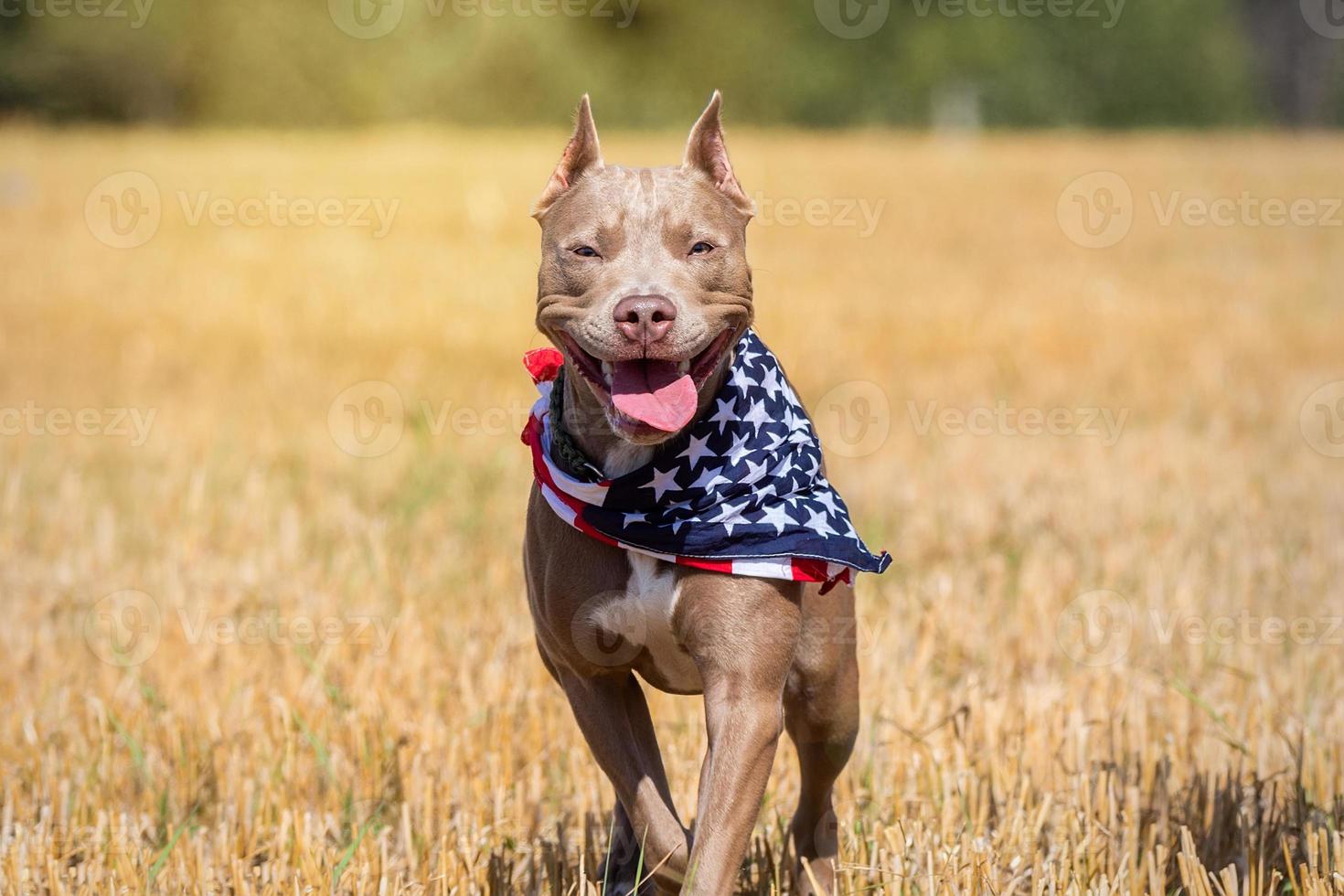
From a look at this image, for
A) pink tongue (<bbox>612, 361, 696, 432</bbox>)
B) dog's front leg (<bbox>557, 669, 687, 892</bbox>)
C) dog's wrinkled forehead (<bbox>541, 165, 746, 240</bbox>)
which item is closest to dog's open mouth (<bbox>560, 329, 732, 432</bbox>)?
pink tongue (<bbox>612, 361, 696, 432</bbox>)

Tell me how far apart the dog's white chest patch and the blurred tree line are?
34.5 meters

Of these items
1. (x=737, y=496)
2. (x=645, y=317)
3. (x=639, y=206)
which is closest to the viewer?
(x=645, y=317)

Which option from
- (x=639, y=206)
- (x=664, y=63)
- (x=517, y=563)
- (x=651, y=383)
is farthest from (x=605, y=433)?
(x=664, y=63)

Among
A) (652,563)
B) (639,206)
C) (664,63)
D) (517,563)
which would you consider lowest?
(517,563)

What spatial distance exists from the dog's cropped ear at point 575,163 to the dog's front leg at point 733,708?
966mm

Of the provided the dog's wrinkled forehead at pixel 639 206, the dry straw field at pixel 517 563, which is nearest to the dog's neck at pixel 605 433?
the dog's wrinkled forehead at pixel 639 206

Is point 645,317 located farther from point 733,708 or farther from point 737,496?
point 733,708

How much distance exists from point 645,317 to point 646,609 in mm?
678

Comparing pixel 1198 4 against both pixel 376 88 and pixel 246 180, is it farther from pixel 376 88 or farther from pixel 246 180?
pixel 246 180

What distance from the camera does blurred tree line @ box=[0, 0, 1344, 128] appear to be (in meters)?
43.4

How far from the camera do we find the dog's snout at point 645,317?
3199mm

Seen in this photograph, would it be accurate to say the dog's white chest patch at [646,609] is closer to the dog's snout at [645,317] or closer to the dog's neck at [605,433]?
the dog's neck at [605,433]

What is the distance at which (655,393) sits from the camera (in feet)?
10.8

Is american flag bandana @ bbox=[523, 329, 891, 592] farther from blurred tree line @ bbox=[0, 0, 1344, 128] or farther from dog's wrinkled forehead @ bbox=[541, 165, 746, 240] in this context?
blurred tree line @ bbox=[0, 0, 1344, 128]
